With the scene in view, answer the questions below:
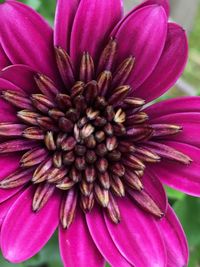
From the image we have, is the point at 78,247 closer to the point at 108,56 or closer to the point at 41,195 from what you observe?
the point at 41,195

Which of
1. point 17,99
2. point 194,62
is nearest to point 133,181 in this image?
point 17,99

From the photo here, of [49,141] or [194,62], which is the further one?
[194,62]

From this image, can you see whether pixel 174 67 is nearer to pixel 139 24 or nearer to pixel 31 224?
pixel 139 24

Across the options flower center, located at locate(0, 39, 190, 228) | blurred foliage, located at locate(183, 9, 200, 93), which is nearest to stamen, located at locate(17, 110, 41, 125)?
flower center, located at locate(0, 39, 190, 228)

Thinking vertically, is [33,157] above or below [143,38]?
below

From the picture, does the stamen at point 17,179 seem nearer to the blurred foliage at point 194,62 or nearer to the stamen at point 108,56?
the stamen at point 108,56

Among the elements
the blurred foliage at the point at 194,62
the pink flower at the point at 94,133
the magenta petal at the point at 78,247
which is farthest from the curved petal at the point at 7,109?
the blurred foliage at the point at 194,62
